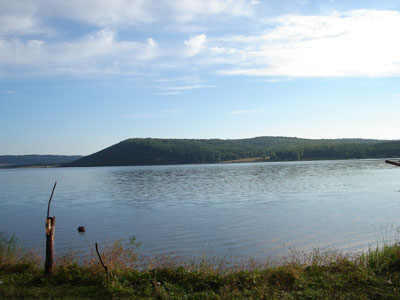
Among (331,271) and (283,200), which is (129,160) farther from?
(331,271)

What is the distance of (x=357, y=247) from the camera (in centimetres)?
1495

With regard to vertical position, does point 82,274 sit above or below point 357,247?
above

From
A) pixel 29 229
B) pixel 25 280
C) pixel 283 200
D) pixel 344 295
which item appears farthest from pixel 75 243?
pixel 283 200

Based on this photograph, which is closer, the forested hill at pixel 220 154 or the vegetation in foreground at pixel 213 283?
the vegetation in foreground at pixel 213 283

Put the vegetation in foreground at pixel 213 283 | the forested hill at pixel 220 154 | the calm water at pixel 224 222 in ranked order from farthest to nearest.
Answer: the forested hill at pixel 220 154 → the calm water at pixel 224 222 → the vegetation in foreground at pixel 213 283

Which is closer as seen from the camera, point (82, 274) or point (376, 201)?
point (82, 274)

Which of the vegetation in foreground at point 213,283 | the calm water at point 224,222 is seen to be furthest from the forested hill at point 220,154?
the vegetation in foreground at point 213,283

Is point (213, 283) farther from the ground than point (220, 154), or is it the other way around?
point (220, 154)

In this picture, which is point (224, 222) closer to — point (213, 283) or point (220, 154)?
point (213, 283)

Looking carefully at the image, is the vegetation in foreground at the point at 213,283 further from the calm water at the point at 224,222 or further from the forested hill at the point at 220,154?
the forested hill at the point at 220,154

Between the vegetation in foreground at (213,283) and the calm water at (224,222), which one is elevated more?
the vegetation in foreground at (213,283)

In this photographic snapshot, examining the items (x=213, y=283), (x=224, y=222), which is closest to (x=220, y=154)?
(x=224, y=222)

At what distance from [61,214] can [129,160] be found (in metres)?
161

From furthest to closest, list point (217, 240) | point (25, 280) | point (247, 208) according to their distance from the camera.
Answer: point (247, 208)
point (217, 240)
point (25, 280)
